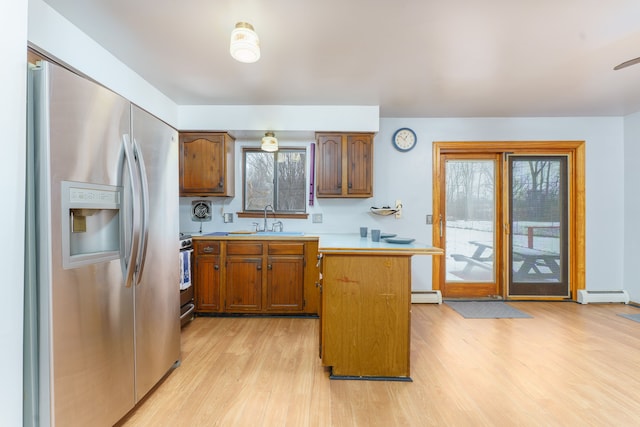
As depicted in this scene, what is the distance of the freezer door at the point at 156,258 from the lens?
1682 mm

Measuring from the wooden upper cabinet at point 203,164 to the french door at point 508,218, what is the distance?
2.82 metres

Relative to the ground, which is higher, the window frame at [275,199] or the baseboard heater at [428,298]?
the window frame at [275,199]

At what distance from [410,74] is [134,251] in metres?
2.64

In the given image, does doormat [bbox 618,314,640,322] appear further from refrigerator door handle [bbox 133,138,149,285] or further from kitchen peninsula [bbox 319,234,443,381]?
refrigerator door handle [bbox 133,138,149,285]

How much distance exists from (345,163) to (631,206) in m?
3.89

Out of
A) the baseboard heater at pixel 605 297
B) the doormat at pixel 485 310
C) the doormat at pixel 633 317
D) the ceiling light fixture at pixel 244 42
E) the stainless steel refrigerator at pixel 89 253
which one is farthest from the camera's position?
the baseboard heater at pixel 605 297

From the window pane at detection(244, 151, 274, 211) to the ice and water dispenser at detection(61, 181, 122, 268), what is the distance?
2423 millimetres

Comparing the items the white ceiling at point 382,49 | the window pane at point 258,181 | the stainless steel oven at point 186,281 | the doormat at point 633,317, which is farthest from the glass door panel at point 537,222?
the stainless steel oven at point 186,281

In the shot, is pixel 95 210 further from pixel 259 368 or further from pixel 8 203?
pixel 259 368

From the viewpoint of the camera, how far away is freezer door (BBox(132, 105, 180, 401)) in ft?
5.52

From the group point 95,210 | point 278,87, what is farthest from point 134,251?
point 278,87

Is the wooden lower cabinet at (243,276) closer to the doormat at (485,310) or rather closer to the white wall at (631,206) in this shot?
the doormat at (485,310)

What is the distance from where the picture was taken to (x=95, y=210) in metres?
1.40

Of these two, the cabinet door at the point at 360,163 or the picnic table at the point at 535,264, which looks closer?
the cabinet door at the point at 360,163
